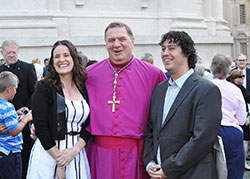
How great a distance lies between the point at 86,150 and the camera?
3.69 meters

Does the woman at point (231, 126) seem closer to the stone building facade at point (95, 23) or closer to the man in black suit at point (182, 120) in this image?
the man in black suit at point (182, 120)

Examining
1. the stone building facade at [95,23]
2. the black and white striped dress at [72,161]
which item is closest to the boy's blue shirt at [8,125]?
the black and white striped dress at [72,161]

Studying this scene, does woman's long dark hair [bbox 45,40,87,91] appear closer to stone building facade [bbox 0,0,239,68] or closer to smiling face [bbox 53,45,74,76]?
smiling face [bbox 53,45,74,76]

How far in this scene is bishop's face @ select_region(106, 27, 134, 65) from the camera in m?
3.48

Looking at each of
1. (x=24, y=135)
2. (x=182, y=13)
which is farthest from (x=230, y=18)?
(x=24, y=135)

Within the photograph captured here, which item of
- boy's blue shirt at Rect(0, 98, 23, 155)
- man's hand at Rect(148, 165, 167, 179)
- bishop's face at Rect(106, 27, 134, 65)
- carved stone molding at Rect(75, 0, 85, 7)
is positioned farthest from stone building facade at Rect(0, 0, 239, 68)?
man's hand at Rect(148, 165, 167, 179)

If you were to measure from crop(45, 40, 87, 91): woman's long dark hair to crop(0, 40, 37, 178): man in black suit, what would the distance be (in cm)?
219

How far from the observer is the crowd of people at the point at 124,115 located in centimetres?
304

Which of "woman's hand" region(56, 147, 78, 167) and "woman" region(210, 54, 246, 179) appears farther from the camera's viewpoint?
"woman" region(210, 54, 246, 179)

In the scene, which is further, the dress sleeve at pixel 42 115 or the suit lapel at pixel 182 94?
the dress sleeve at pixel 42 115

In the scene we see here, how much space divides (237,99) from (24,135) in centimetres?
296

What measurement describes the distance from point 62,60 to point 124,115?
73 centimetres

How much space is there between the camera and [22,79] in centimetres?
561

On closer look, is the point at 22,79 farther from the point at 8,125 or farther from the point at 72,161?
the point at 72,161
